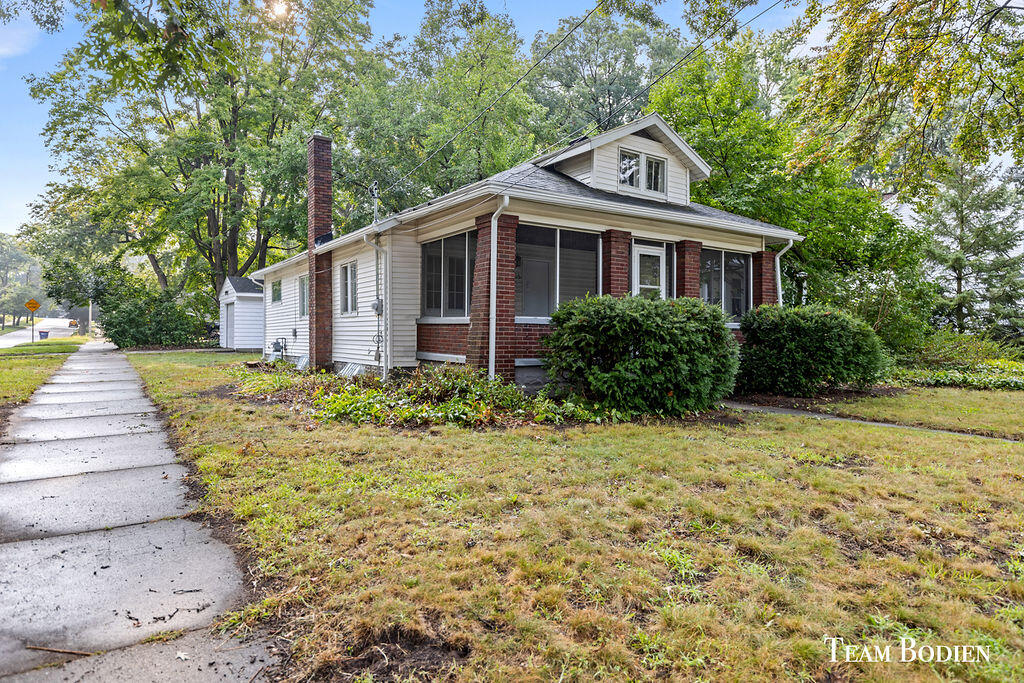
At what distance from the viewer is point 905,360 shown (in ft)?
47.3

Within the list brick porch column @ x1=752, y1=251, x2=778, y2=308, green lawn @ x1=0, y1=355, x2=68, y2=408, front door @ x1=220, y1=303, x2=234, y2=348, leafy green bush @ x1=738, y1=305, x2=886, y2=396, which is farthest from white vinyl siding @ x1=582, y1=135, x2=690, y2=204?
front door @ x1=220, y1=303, x2=234, y2=348

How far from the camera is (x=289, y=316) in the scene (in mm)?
16562

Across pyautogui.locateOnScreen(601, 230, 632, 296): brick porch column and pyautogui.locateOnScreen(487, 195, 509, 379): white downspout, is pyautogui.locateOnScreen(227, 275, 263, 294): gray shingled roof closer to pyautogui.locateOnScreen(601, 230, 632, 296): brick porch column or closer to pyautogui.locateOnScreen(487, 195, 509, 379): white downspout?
pyautogui.locateOnScreen(487, 195, 509, 379): white downspout

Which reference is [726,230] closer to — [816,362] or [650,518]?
[816,362]

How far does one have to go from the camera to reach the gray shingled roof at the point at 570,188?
30.2 feet

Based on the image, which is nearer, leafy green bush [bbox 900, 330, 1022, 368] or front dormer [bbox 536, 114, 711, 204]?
front dormer [bbox 536, 114, 711, 204]

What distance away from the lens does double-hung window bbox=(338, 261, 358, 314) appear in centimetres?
1252

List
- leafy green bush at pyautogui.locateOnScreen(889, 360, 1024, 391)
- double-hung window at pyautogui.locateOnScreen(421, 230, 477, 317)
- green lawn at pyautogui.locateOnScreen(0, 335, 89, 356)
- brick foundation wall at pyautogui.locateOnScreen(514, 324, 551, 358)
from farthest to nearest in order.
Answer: green lawn at pyautogui.locateOnScreen(0, 335, 89, 356)
leafy green bush at pyautogui.locateOnScreen(889, 360, 1024, 391)
double-hung window at pyautogui.locateOnScreen(421, 230, 477, 317)
brick foundation wall at pyautogui.locateOnScreen(514, 324, 551, 358)

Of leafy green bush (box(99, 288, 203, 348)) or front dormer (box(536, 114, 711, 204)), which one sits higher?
front dormer (box(536, 114, 711, 204))

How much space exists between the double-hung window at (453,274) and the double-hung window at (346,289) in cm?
272

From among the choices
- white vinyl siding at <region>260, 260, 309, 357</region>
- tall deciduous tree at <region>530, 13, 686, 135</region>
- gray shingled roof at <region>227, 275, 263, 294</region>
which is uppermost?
tall deciduous tree at <region>530, 13, 686, 135</region>

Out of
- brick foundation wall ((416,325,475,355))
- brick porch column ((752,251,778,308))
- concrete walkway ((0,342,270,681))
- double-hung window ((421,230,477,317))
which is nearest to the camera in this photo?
concrete walkway ((0,342,270,681))

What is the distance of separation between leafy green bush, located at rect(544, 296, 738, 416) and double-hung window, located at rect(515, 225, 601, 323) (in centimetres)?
322

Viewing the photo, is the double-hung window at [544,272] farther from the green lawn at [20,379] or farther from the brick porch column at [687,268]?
the green lawn at [20,379]
